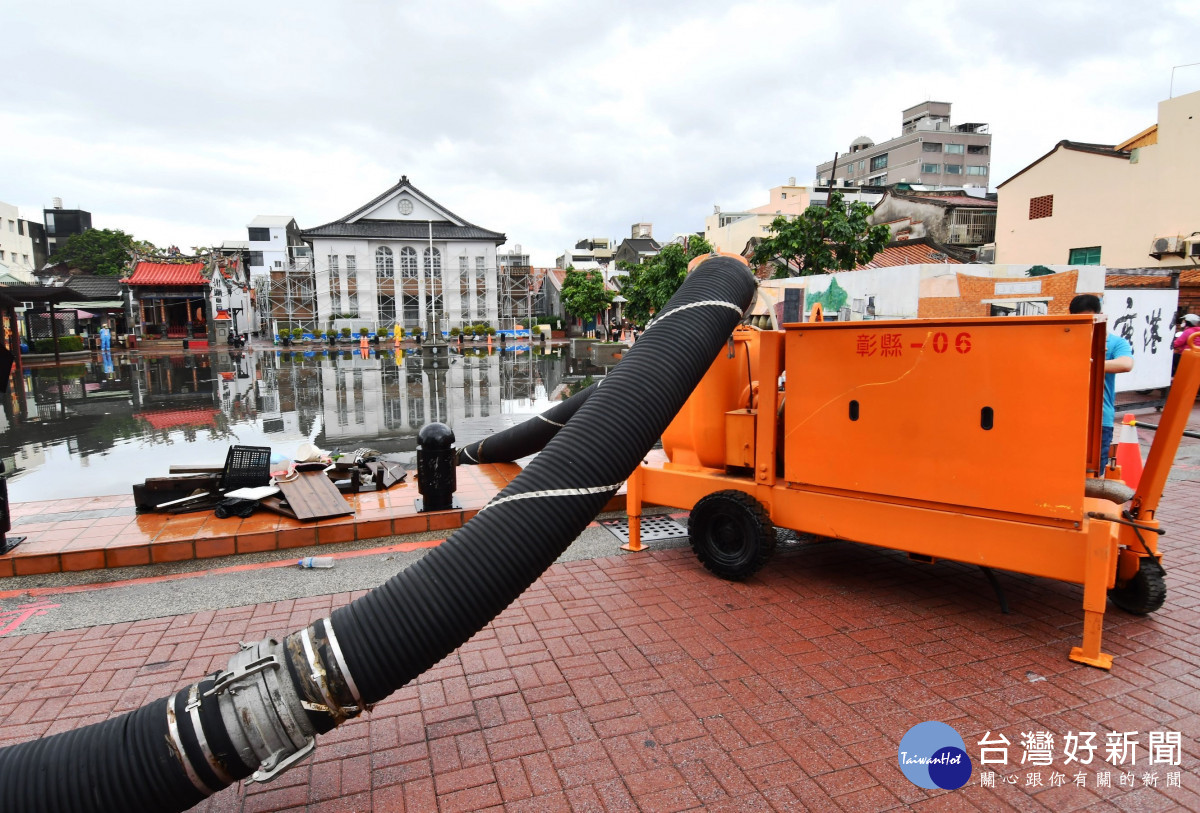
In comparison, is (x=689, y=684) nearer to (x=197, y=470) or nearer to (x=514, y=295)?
(x=197, y=470)

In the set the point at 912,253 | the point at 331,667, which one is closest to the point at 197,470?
the point at 331,667

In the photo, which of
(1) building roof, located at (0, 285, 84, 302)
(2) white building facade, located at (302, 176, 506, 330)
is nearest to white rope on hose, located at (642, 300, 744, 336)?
(1) building roof, located at (0, 285, 84, 302)

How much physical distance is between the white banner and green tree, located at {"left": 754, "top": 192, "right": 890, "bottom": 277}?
4.97 metres

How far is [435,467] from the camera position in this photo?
564 centimetres

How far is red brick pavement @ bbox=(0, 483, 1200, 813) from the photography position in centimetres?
255

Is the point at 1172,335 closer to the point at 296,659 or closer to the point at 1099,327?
the point at 1099,327

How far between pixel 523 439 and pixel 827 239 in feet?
37.1

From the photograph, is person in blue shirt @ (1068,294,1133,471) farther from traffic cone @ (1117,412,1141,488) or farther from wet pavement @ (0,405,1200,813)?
wet pavement @ (0,405,1200,813)

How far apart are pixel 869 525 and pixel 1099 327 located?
1.77m

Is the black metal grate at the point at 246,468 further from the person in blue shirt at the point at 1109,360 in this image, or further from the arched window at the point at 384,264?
the arched window at the point at 384,264

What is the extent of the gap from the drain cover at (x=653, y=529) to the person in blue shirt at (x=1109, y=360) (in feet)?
10.4

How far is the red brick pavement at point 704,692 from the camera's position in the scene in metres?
2.55

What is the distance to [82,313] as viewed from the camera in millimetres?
43906

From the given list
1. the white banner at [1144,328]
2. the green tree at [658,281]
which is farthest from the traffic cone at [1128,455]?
the green tree at [658,281]
